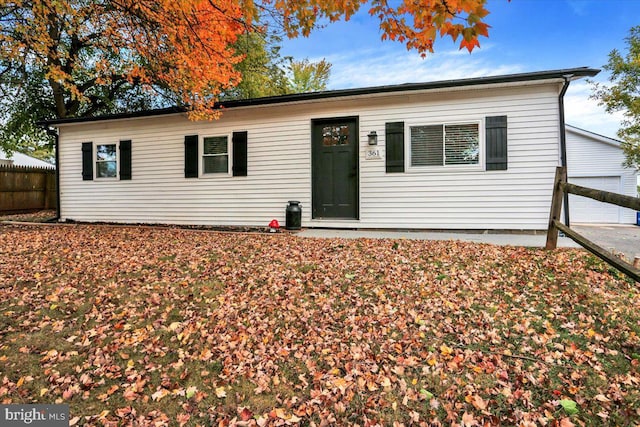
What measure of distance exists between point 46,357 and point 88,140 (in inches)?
369

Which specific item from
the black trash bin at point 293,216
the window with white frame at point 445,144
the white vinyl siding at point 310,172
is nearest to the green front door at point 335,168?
the white vinyl siding at point 310,172

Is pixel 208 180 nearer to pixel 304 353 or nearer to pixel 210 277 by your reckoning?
pixel 210 277

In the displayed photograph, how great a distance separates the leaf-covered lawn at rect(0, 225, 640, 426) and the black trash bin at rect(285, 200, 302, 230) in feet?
9.35

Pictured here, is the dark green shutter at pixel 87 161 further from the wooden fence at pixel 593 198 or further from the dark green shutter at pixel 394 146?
the wooden fence at pixel 593 198

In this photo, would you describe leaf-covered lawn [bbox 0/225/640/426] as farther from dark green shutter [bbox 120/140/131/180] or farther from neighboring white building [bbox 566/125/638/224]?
neighboring white building [bbox 566/125/638/224]

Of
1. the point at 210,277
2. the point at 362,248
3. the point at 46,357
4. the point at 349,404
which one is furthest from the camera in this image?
the point at 362,248

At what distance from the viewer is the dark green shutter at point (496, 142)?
651cm

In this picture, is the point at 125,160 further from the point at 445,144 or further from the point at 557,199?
the point at 557,199

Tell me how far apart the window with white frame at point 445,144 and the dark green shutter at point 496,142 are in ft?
0.68

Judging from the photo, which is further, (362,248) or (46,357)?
(362,248)

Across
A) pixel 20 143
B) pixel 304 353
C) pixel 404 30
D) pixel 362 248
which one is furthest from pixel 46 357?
pixel 20 143

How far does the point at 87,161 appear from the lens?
968 centimetres

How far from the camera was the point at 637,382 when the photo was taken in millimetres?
2049

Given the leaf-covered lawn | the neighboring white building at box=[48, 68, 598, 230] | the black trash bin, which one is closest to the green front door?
the neighboring white building at box=[48, 68, 598, 230]
